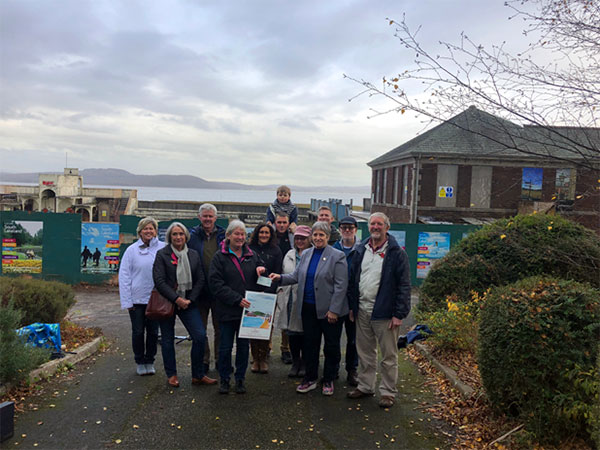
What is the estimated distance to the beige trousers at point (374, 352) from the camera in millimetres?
5008

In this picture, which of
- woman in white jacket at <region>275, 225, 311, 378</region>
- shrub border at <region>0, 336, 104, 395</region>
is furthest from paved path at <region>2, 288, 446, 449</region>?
woman in white jacket at <region>275, 225, 311, 378</region>

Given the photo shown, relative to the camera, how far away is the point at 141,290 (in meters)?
5.79

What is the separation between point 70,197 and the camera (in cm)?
3869

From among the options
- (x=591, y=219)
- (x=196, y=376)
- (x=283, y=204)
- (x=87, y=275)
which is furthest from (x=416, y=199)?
(x=196, y=376)

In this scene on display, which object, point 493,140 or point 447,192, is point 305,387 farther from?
point 447,192

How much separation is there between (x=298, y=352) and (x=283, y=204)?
2.09 metres

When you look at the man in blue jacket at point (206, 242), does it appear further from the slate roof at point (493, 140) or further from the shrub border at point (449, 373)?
the slate roof at point (493, 140)

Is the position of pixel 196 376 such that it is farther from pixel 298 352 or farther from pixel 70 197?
pixel 70 197

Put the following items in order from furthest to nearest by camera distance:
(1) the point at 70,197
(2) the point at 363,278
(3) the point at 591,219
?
(1) the point at 70,197
(3) the point at 591,219
(2) the point at 363,278

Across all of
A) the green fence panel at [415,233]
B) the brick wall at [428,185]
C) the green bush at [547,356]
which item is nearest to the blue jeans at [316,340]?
the green bush at [547,356]

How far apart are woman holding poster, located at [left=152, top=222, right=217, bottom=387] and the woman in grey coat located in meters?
0.95

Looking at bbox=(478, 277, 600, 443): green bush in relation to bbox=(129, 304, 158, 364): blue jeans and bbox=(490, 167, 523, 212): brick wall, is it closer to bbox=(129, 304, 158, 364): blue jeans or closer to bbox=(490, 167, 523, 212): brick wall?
bbox=(129, 304, 158, 364): blue jeans

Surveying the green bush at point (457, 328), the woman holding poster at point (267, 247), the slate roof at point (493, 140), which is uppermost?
the slate roof at point (493, 140)

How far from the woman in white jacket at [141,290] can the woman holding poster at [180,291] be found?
0.50 meters
